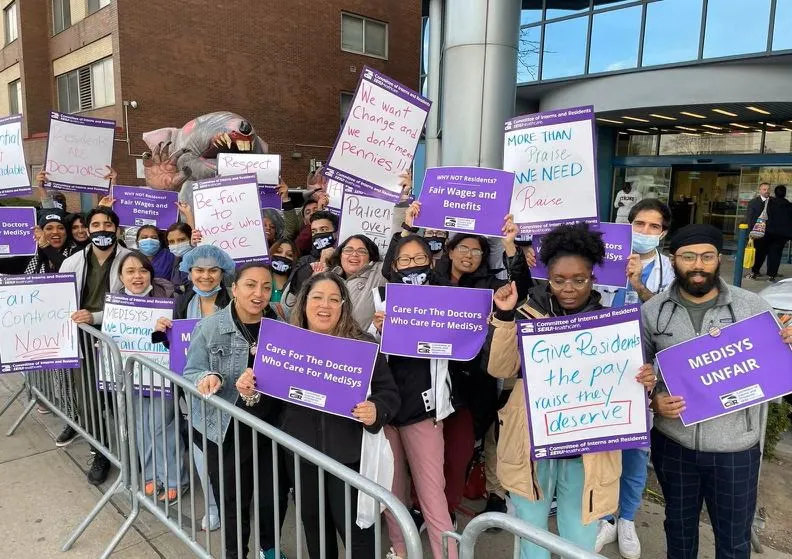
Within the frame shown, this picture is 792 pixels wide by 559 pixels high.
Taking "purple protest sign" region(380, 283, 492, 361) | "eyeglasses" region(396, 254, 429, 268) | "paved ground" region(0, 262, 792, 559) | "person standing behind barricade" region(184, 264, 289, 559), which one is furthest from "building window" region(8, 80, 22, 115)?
"purple protest sign" region(380, 283, 492, 361)

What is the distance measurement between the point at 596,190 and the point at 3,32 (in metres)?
29.0

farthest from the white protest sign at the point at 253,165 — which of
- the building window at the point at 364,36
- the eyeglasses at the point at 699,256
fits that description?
the building window at the point at 364,36

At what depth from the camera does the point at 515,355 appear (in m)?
2.61

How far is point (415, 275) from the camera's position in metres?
3.23

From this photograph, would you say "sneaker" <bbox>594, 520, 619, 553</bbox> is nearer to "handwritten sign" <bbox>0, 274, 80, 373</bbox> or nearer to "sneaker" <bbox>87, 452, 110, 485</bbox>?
"sneaker" <bbox>87, 452, 110, 485</bbox>

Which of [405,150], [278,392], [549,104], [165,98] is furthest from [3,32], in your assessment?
[278,392]

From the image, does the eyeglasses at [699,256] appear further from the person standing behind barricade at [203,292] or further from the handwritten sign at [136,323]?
the handwritten sign at [136,323]

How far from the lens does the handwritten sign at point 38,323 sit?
3.77 meters

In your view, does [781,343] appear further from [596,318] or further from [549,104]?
[549,104]

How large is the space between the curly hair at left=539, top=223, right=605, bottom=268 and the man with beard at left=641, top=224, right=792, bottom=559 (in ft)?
1.17

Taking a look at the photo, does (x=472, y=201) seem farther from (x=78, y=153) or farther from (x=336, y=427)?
(x=78, y=153)

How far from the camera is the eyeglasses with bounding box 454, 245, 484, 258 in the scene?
3.47 meters

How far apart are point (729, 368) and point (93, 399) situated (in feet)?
13.2

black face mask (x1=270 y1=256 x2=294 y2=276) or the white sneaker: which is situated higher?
black face mask (x1=270 y1=256 x2=294 y2=276)
